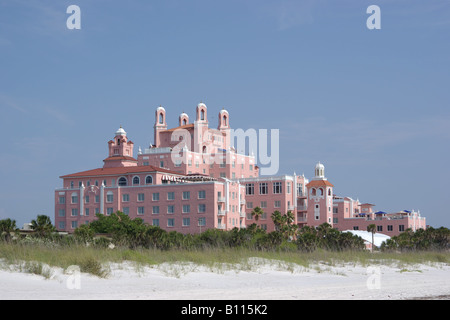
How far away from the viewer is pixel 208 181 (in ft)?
349

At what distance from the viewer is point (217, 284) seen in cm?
2639

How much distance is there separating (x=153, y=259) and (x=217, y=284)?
13.6 feet

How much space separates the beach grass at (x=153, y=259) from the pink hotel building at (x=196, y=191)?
207ft

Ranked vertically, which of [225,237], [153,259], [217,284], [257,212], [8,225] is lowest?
[217,284]

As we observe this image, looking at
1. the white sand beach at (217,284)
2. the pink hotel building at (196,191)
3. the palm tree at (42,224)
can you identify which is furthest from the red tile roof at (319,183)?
the white sand beach at (217,284)

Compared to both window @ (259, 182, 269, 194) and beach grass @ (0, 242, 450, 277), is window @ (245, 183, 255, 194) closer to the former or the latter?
window @ (259, 182, 269, 194)

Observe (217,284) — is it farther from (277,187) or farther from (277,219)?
(277,187)

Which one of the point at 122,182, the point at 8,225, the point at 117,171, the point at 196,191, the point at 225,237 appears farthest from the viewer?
the point at 117,171

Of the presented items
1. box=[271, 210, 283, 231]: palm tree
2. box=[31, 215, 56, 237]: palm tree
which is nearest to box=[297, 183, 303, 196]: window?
box=[271, 210, 283, 231]: palm tree

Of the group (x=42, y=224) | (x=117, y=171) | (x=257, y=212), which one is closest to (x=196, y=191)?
(x=257, y=212)

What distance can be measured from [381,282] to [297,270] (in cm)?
493

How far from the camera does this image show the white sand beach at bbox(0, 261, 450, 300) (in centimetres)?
2145

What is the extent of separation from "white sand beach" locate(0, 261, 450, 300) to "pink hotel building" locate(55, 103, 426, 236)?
7189 cm
